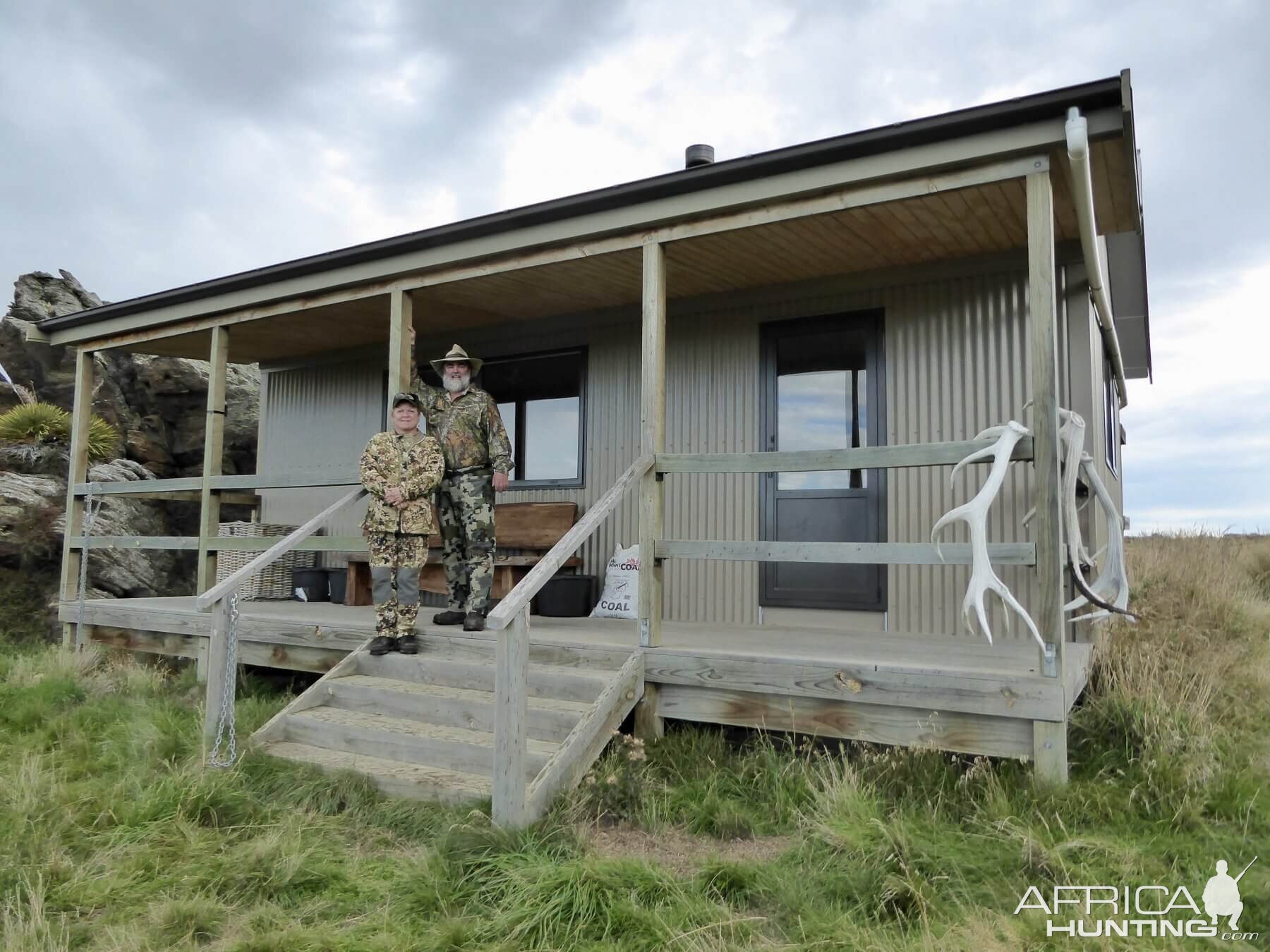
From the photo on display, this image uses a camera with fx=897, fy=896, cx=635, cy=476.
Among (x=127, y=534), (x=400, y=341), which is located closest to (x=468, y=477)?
(x=400, y=341)

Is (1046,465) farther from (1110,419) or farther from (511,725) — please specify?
(1110,419)

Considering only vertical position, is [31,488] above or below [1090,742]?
above

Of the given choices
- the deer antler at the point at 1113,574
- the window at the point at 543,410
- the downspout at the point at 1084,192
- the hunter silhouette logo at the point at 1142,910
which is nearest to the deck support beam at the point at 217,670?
the window at the point at 543,410

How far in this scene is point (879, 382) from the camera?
6.32m

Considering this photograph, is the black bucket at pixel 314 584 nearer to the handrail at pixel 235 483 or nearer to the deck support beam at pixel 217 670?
the handrail at pixel 235 483

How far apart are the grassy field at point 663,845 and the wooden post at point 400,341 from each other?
2637 millimetres

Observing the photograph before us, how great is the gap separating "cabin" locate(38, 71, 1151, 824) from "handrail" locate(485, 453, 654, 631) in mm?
20

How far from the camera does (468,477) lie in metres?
5.61

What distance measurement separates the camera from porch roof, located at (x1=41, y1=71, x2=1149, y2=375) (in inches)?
168

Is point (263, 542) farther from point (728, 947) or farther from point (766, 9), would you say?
point (766, 9)

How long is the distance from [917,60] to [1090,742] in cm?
978

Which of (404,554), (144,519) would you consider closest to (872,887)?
(404,554)

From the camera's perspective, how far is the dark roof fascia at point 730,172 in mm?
4004

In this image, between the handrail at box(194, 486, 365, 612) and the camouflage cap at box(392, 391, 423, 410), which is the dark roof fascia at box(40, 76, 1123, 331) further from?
the handrail at box(194, 486, 365, 612)
